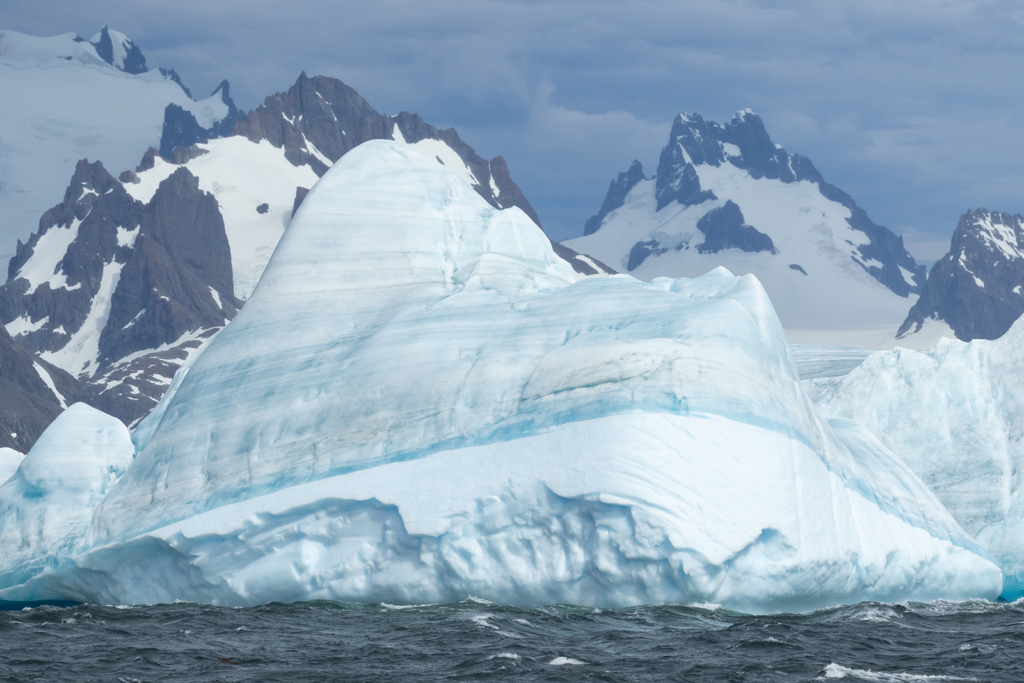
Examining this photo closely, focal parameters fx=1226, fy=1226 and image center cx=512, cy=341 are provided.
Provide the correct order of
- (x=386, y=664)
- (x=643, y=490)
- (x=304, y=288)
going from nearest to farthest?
(x=386, y=664) → (x=643, y=490) → (x=304, y=288)

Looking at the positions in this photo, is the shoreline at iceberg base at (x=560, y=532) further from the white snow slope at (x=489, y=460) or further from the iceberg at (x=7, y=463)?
the iceberg at (x=7, y=463)

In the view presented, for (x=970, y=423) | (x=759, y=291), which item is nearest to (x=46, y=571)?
(x=759, y=291)

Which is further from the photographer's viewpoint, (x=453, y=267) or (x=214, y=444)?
(x=453, y=267)

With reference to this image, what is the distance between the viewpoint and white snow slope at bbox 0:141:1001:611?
24281 mm

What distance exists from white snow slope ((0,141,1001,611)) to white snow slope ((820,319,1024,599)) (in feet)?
12.8

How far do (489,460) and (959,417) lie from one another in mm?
18474

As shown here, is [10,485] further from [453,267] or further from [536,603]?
[536,603]

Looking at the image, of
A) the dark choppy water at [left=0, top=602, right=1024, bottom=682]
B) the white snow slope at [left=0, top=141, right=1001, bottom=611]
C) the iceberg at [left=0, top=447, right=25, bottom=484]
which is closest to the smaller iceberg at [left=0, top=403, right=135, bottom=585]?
the white snow slope at [left=0, top=141, right=1001, bottom=611]

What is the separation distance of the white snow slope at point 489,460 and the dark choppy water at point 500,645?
2.81ft

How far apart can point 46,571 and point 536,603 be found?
12.9 m

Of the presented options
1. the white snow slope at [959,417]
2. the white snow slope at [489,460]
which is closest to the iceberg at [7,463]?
the white snow slope at [489,460]

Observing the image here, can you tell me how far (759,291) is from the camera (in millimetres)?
29016

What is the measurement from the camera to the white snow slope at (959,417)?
34844 mm

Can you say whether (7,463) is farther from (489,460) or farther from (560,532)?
(560,532)
